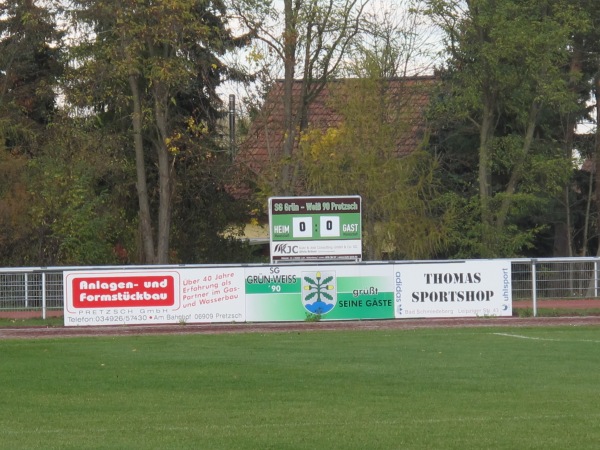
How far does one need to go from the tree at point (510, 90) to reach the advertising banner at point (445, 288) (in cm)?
1073

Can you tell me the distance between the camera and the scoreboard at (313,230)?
26609mm

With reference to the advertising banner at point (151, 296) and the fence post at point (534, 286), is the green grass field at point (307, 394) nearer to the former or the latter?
the advertising banner at point (151, 296)

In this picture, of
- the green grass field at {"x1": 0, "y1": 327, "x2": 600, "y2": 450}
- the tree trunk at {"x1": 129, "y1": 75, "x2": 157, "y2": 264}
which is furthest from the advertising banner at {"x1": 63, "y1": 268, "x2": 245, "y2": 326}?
the tree trunk at {"x1": 129, "y1": 75, "x2": 157, "y2": 264}

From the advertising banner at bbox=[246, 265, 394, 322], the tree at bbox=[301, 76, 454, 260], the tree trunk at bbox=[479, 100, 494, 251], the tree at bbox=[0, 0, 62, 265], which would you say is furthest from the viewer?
the tree trunk at bbox=[479, 100, 494, 251]

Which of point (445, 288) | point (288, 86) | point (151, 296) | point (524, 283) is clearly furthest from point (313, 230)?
point (288, 86)

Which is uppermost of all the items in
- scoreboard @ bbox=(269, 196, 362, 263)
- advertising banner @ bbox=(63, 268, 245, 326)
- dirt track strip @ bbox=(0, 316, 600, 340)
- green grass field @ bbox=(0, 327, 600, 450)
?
scoreboard @ bbox=(269, 196, 362, 263)

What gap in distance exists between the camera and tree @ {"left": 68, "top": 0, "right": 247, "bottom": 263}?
35.1 m

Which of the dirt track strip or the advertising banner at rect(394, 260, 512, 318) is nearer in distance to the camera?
the dirt track strip

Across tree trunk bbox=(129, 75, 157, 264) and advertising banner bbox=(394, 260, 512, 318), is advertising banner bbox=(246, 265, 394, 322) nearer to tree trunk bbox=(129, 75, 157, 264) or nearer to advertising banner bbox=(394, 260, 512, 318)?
advertising banner bbox=(394, 260, 512, 318)

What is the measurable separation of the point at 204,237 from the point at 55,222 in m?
7.84

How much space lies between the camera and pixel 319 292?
87.1ft

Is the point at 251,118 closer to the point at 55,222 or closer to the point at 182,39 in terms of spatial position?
the point at 182,39

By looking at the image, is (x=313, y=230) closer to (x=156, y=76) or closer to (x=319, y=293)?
(x=319, y=293)

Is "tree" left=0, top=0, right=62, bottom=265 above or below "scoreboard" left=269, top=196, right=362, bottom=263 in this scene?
above
